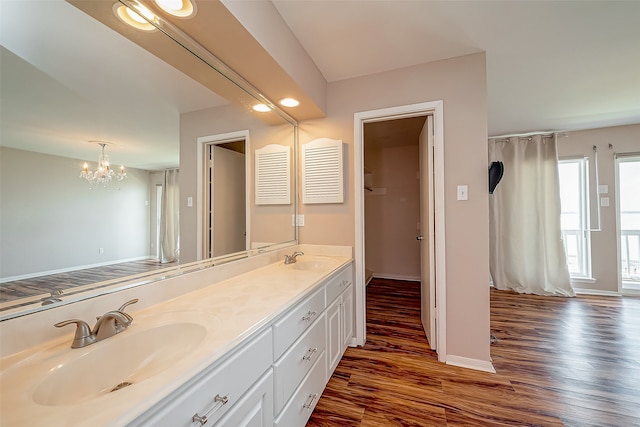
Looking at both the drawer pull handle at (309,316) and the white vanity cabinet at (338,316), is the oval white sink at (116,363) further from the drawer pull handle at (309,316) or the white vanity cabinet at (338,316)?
the white vanity cabinet at (338,316)

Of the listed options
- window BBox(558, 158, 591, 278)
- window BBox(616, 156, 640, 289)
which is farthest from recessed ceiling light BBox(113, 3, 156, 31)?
window BBox(616, 156, 640, 289)

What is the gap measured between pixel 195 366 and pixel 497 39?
8.45ft

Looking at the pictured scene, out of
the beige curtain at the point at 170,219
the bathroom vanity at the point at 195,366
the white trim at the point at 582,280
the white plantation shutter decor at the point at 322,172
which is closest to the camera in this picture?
the bathroom vanity at the point at 195,366

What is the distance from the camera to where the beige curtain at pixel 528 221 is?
11.6 ft

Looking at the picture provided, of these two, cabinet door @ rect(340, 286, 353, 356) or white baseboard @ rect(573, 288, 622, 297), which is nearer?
cabinet door @ rect(340, 286, 353, 356)

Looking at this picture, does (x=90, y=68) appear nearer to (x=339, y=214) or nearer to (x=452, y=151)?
(x=339, y=214)

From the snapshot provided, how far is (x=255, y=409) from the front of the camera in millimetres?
888

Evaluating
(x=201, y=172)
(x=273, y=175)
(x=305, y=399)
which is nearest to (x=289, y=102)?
(x=273, y=175)

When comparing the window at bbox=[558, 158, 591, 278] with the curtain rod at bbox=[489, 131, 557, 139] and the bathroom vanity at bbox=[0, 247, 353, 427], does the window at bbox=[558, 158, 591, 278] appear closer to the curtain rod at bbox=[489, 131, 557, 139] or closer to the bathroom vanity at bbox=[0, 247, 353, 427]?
the curtain rod at bbox=[489, 131, 557, 139]

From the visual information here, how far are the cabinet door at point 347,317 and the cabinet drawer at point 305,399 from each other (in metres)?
0.42

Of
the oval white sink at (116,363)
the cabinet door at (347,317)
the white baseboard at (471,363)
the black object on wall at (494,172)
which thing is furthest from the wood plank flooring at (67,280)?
the black object on wall at (494,172)

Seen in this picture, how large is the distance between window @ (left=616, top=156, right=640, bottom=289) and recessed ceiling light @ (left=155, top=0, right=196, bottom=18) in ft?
17.7

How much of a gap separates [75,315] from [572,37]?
10.6 feet

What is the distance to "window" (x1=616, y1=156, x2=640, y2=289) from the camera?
3.48 m
